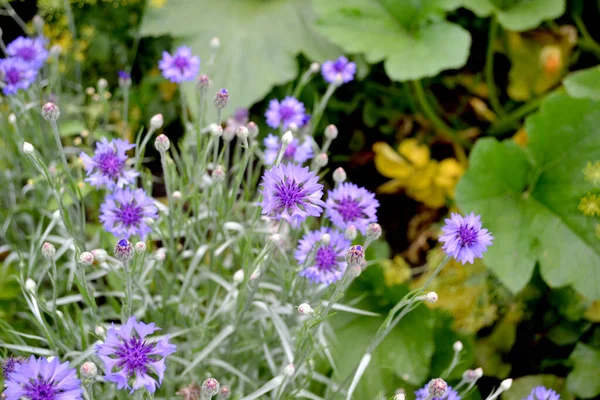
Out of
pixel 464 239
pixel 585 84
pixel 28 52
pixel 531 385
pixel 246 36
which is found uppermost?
pixel 28 52

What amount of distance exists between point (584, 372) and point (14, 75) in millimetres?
1022

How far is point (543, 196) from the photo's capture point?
3.54 feet

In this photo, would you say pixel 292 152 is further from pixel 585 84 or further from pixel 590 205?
pixel 585 84

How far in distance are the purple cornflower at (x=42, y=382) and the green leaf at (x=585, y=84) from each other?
102cm

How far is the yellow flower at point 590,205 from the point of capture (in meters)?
0.94

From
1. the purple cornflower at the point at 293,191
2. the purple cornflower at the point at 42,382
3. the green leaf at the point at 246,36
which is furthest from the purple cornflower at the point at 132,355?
the green leaf at the point at 246,36

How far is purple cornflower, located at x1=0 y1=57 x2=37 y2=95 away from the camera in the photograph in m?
0.79

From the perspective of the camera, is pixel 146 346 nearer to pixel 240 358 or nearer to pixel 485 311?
pixel 240 358

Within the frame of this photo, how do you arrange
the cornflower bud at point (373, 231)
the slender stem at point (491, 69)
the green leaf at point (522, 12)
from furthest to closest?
the slender stem at point (491, 69), the green leaf at point (522, 12), the cornflower bud at point (373, 231)

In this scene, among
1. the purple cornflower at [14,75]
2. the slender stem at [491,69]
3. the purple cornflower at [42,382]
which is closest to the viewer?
the purple cornflower at [42,382]

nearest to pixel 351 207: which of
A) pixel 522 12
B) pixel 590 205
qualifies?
pixel 590 205

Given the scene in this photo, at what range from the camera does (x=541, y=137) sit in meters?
1.07

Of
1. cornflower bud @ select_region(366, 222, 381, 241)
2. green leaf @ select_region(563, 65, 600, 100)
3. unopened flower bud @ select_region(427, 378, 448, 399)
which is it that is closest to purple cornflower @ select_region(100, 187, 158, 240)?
cornflower bud @ select_region(366, 222, 381, 241)

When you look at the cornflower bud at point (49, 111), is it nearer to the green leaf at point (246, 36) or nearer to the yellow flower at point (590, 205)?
the green leaf at point (246, 36)
